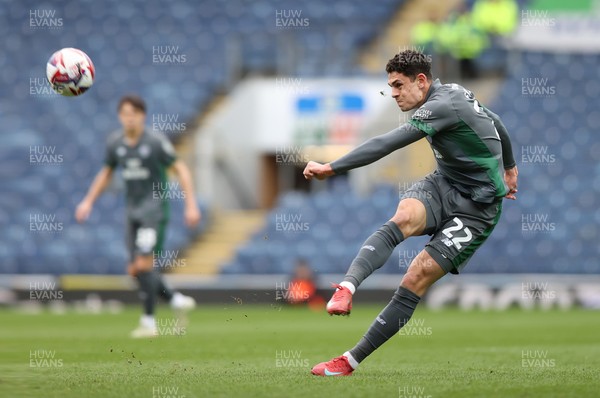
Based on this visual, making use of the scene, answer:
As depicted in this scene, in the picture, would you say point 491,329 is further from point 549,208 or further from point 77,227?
point 77,227

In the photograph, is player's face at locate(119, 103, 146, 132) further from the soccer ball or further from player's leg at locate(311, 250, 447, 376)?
player's leg at locate(311, 250, 447, 376)

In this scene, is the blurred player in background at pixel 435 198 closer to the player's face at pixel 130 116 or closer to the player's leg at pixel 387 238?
the player's leg at pixel 387 238

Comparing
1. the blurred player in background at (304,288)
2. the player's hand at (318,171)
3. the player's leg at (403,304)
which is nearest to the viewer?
the player's hand at (318,171)

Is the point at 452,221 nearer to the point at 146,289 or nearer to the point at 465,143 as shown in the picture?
the point at 465,143

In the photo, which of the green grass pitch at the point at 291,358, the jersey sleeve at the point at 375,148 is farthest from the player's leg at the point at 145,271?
the jersey sleeve at the point at 375,148

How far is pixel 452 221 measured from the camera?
287 inches

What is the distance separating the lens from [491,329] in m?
12.8

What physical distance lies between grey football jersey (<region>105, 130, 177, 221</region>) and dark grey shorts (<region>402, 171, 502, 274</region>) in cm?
487

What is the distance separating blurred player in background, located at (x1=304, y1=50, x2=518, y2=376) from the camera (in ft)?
23.2

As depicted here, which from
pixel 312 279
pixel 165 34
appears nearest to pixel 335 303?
pixel 312 279

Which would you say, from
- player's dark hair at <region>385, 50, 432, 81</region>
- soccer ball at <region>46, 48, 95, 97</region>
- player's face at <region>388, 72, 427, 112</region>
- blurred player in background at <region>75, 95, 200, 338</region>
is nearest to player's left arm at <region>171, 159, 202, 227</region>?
blurred player in background at <region>75, 95, 200, 338</region>

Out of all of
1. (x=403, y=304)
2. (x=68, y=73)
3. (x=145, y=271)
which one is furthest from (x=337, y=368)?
(x=145, y=271)

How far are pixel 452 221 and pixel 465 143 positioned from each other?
0.53 meters

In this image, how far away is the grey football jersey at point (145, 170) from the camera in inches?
461
